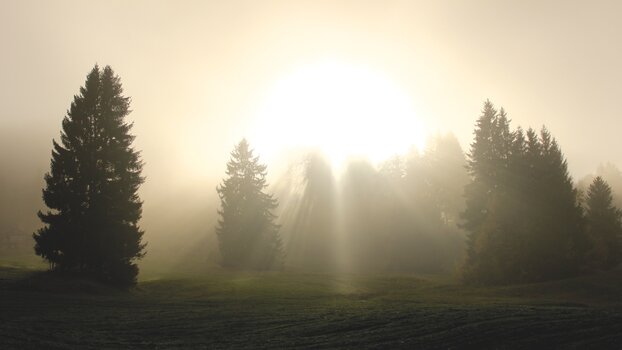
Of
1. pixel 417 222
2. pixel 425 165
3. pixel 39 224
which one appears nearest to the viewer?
pixel 417 222

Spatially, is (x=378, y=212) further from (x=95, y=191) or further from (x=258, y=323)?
(x=258, y=323)

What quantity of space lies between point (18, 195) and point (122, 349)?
114 metres

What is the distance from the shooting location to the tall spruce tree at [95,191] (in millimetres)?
35719

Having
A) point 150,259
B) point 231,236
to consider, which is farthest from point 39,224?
point 231,236

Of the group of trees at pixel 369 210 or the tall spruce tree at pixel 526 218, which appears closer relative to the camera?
the group of trees at pixel 369 210

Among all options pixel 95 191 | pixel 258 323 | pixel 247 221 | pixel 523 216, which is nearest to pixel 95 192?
pixel 95 191

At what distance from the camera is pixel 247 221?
63.4 meters

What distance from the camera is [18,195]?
108125mm

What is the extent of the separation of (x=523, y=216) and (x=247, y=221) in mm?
35629

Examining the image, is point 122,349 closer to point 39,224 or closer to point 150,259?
point 150,259

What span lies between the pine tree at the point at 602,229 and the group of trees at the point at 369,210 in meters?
0.18

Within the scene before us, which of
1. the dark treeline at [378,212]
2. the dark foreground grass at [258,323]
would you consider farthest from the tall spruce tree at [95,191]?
the dark treeline at [378,212]

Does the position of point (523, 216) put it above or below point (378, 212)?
below

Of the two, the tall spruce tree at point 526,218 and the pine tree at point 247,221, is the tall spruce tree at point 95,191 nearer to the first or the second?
the pine tree at point 247,221
